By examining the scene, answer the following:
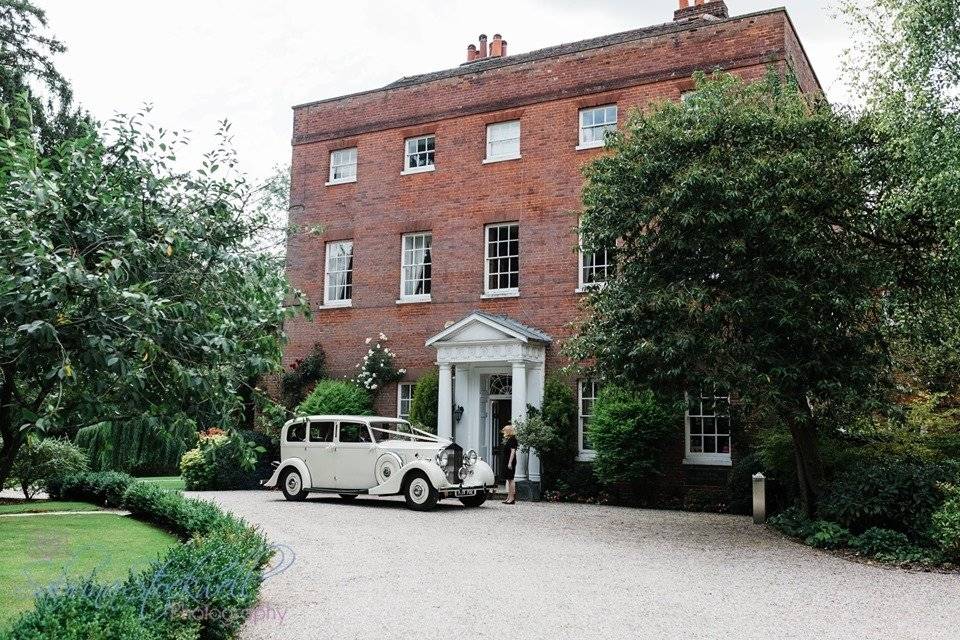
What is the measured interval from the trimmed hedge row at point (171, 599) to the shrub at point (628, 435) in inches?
355

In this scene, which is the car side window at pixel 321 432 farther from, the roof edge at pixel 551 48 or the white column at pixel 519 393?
the roof edge at pixel 551 48

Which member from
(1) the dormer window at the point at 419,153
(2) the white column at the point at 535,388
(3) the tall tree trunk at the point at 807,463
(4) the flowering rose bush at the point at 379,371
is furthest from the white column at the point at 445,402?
(3) the tall tree trunk at the point at 807,463

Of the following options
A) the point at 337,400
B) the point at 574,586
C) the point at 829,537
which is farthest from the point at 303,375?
the point at 574,586

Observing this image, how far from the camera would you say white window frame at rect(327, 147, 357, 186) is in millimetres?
22188

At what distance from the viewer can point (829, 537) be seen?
11008 millimetres

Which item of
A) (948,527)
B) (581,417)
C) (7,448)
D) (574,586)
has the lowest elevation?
(574,586)

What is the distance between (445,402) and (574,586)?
10.6m

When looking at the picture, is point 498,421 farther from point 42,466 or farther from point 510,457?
point 42,466

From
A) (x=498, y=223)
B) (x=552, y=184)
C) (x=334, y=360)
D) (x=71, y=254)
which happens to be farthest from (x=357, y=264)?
(x=71, y=254)

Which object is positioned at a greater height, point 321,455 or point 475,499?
point 321,455

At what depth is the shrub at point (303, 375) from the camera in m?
21.1

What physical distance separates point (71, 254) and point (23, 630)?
2617 mm

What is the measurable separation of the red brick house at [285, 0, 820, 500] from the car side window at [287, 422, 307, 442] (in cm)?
337

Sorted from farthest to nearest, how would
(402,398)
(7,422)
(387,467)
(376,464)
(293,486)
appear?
(402,398), (293,486), (376,464), (387,467), (7,422)
